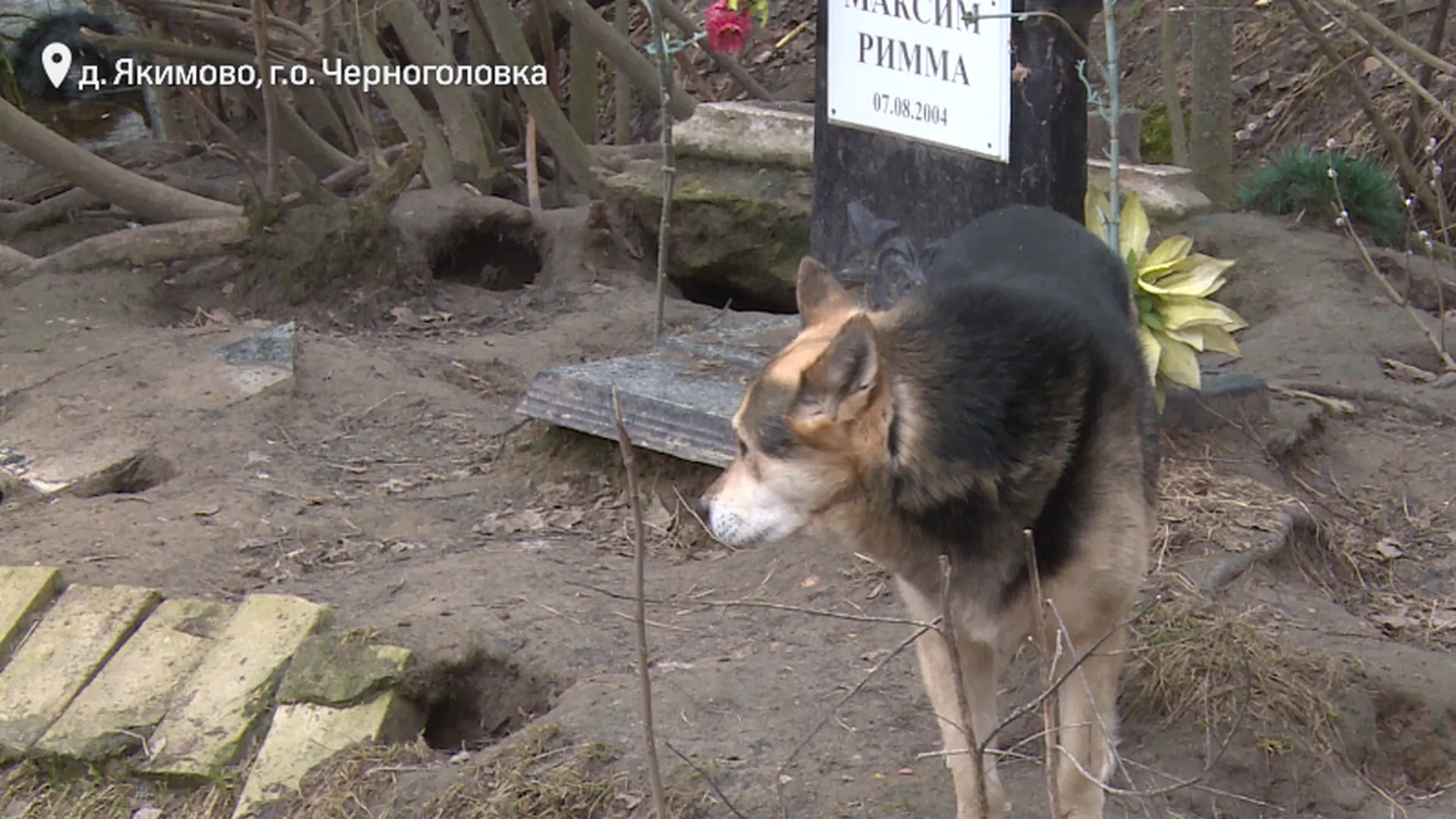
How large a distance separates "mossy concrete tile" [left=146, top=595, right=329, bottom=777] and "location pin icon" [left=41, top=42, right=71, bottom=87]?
7017 millimetres

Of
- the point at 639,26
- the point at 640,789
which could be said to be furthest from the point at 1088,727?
the point at 639,26

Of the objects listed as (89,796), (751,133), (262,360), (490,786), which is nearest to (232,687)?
(89,796)

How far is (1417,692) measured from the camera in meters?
3.91

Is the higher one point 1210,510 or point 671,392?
point 671,392

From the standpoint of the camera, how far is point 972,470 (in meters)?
3.02

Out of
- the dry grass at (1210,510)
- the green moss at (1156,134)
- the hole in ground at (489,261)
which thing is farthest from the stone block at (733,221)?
the green moss at (1156,134)

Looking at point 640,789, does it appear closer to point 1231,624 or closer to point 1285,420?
point 1231,624

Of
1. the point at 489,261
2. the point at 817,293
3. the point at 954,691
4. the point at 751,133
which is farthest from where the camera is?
the point at 489,261

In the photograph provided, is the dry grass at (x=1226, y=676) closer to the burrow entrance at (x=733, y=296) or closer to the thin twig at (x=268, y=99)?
the burrow entrance at (x=733, y=296)

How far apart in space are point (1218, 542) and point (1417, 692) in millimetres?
752

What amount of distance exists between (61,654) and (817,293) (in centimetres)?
235

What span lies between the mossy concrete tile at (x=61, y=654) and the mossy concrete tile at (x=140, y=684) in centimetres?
4

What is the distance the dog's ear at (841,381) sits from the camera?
9.27 ft
